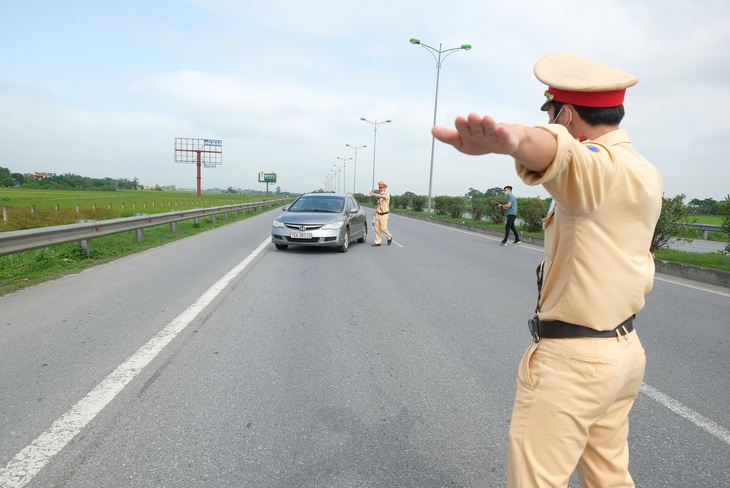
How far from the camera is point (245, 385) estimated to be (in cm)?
368

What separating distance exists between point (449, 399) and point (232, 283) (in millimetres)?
Result: 5000

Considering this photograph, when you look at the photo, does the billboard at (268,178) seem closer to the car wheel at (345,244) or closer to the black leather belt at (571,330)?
the car wheel at (345,244)

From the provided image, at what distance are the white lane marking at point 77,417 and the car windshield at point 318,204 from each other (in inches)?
320

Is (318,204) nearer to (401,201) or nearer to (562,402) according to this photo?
(562,402)

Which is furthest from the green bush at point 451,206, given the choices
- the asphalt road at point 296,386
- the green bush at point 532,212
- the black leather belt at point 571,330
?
the black leather belt at point 571,330

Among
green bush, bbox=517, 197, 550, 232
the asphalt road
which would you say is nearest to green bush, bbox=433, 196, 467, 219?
green bush, bbox=517, 197, 550, 232

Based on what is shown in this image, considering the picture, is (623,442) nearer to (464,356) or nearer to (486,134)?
(486,134)

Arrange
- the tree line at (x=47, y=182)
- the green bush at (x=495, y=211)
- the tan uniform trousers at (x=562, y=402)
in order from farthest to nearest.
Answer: the tree line at (x=47, y=182) → the green bush at (x=495, y=211) → the tan uniform trousers at (x=562, y=402)

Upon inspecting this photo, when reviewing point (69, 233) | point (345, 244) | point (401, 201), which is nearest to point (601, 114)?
point (69, 233)

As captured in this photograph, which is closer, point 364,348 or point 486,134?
point 486,134

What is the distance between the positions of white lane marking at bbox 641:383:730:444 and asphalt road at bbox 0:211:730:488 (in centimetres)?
2

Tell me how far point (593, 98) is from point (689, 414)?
2.89 metres

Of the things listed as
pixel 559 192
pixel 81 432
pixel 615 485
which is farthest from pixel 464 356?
pixel 559 192

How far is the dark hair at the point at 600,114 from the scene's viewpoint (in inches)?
59.5
